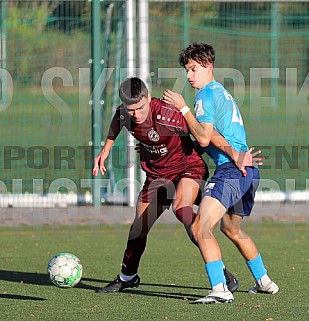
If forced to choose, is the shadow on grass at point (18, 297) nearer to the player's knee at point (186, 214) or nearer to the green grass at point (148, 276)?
the green grass at point (148, 276)

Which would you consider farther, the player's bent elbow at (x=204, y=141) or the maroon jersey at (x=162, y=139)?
the maroon jersey at (x=162, y=139)

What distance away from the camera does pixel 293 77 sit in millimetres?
18719

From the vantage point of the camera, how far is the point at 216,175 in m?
7.67

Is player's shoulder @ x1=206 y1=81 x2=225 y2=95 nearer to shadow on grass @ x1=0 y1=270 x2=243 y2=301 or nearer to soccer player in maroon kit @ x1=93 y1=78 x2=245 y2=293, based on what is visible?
soccer player in maroon kit @ x1=93 y1=78 x2=245 y2=293

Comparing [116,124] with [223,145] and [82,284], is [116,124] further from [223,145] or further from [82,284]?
[82,284]

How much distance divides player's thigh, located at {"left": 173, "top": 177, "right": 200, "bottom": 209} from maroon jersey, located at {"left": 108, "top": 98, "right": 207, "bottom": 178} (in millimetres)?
135

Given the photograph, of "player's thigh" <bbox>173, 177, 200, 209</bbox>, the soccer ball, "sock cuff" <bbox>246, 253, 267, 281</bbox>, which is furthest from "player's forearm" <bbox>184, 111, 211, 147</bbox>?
the soccer ball

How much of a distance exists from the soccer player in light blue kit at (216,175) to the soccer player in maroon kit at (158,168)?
1.11 ft

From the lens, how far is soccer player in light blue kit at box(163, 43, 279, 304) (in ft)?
24.2

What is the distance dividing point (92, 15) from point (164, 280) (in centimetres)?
678

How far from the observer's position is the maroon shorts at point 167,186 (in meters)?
8.16

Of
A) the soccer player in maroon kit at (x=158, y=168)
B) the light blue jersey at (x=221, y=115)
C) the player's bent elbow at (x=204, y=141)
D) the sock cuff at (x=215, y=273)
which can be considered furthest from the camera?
the soccer player in maroon kit at (x=158, y=168)

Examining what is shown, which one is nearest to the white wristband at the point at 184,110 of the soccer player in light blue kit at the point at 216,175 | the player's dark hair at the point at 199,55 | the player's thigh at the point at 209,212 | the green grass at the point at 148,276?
the soccer player in light blue kit at the point at 216,175

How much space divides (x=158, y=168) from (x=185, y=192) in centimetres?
37
